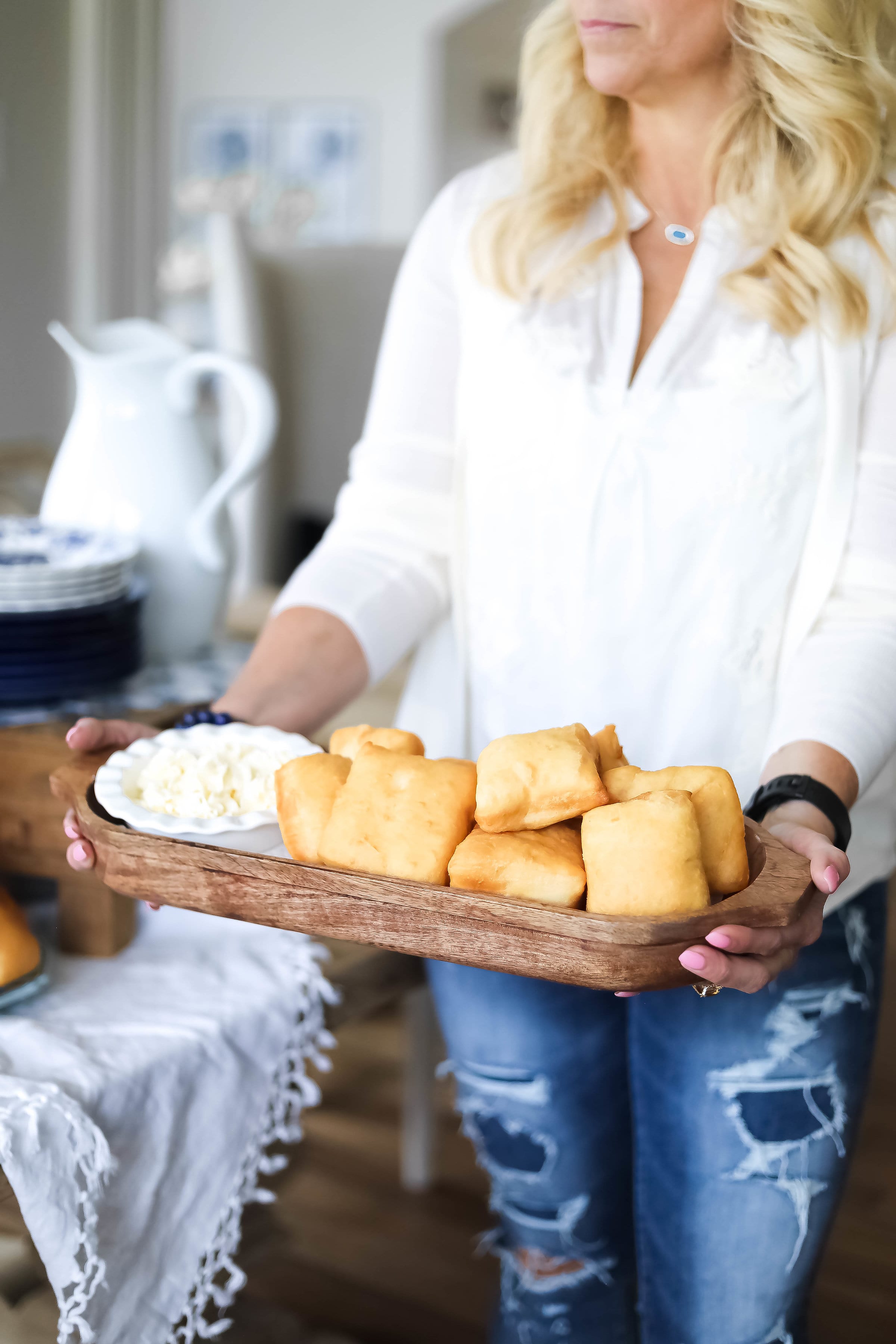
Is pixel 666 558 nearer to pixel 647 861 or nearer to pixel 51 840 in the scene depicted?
pixel 647 861

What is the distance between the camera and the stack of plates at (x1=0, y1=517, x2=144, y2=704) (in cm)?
102

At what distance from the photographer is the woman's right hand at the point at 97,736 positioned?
68cm

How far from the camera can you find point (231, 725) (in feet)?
2.53

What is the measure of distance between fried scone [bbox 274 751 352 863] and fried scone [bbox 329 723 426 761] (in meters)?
0.05

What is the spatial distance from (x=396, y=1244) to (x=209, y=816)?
3.87 feet

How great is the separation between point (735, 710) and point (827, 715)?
0.10 m

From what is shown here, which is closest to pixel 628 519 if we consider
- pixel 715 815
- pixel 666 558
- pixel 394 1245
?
pixel 666 558

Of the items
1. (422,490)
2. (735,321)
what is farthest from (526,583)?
(735,321)

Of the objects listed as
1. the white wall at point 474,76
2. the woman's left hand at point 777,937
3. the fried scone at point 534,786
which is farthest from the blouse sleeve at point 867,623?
the white wall at point 474,76

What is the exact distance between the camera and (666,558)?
875 mm

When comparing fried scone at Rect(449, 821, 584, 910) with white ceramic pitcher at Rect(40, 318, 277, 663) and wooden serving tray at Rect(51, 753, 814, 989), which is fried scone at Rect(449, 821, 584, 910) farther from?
white ceramic pitcher at Rect(40, 318, 277, 663)

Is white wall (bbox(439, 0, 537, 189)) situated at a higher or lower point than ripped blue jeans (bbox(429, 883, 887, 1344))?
higher

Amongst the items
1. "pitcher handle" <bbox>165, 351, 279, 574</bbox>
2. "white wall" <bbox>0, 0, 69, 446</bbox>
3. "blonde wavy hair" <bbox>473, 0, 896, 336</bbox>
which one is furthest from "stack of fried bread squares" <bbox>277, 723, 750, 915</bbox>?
"white wall" <bbox>0, 0, 69, 446</bbox>

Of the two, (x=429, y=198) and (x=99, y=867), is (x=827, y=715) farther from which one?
(x=429, y=198)
